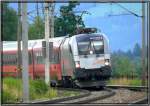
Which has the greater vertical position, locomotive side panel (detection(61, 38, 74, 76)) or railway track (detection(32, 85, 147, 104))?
locomotive side panel (detection(61, 38, 74, 76))

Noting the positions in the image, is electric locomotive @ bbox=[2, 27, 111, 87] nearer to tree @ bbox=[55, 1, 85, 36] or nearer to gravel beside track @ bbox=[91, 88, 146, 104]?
tree @ bbox=[55, 1, 85, 36]

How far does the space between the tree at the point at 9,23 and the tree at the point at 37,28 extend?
43cm

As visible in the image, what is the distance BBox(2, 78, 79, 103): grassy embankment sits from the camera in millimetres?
11703

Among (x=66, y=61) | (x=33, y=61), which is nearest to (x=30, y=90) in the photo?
(x=33, y=61)

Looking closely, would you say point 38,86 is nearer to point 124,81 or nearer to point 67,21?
point 67,21

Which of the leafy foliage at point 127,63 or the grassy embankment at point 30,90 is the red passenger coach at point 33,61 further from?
the leafy foliage at point 127,63

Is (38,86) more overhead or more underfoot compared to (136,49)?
more underfoot

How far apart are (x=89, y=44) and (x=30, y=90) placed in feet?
6.79

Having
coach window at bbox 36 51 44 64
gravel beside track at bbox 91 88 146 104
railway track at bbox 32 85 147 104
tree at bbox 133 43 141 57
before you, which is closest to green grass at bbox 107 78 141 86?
railway track at bbox 32 85 147 104

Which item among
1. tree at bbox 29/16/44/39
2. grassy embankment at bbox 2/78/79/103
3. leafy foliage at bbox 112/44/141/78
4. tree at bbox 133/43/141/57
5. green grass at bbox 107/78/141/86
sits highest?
tree at bbox 29/16/44/39

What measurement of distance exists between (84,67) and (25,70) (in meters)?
1.74

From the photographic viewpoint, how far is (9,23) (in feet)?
37.5

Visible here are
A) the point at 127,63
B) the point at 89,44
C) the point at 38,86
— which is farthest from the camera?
the point at 89,44

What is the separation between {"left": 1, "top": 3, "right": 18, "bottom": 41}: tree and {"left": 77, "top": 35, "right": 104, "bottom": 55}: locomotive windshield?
6.14ft
